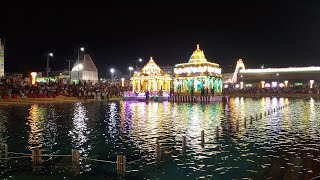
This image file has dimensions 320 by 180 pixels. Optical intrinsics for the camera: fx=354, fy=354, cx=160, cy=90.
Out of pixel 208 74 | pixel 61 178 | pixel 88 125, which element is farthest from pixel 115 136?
pixel 208 74

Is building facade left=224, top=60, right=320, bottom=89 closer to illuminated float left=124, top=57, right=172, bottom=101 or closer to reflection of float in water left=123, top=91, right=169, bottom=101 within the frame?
illuminated float left=124, top=57, right=172, bottom=101

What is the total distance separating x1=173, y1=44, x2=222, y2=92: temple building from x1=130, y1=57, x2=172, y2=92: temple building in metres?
2.36

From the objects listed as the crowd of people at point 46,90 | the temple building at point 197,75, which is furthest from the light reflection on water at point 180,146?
the temple building at point 197,75

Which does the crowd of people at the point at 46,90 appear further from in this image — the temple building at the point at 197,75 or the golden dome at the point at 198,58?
the golden dome at the point at 198,58

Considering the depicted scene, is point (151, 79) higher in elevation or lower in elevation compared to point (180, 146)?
higher

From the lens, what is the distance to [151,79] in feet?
197

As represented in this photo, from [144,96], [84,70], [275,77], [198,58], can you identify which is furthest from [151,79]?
[275,77]

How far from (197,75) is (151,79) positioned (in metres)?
8.59

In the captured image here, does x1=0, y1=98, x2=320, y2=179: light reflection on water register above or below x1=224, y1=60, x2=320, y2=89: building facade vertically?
below

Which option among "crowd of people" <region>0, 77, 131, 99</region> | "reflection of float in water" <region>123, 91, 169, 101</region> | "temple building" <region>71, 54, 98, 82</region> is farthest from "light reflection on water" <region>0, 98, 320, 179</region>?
"temple building" <region>71, 54, 98, 82</region>

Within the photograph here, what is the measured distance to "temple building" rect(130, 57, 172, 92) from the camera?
60219mm

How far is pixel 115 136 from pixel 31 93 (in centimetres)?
3231

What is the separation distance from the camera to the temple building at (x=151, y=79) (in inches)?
2371

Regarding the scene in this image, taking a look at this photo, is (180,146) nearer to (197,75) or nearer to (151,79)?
(197,75)
